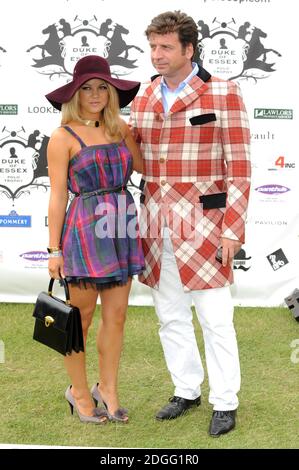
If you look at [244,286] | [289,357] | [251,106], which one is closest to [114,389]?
[289,357]

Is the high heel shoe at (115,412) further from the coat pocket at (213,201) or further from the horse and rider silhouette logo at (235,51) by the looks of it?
the horse and rider silhouette logo at (235,51)

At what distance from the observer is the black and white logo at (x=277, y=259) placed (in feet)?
19.2

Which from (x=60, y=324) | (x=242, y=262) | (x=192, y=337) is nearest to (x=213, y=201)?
(x=192, y=337)

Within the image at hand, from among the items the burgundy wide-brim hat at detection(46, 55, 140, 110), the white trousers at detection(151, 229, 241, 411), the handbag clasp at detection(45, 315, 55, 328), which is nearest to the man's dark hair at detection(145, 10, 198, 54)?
the burgundy wide-brim hat at detection(46, 55, 140, 110)

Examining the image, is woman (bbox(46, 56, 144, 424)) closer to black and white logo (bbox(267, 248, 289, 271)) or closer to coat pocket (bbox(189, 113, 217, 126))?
coat pocket (bbox(189, 113, 217, 126))

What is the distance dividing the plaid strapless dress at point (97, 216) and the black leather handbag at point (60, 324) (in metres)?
0.14

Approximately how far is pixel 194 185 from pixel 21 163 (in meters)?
2.85

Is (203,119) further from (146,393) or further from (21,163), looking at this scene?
(21,163)

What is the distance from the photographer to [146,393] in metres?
4.08

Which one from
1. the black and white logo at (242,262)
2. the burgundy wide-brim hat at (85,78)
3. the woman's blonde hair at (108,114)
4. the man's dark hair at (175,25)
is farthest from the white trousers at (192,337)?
the black and white logo at (242,262)

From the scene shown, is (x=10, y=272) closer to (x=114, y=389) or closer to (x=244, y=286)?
(x=244, y=286)

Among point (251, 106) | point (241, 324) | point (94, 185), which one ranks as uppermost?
point (251, 106)
